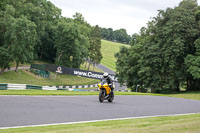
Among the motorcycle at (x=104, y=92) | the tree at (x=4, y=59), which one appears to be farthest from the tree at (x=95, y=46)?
the motorcycle at (x=104, y=92)

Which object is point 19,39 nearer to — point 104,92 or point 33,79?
point 33,79

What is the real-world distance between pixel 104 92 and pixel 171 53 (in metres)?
25.2

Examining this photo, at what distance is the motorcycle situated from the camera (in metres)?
17.5

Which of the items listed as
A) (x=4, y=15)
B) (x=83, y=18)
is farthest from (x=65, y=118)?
(x=83, y=18)

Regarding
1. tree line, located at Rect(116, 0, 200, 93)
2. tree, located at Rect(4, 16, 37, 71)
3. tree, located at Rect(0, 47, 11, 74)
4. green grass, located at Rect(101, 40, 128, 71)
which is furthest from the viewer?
green grass, located at Rect(101, 40, 128, 71)

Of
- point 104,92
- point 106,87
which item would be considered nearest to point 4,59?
point 104,92

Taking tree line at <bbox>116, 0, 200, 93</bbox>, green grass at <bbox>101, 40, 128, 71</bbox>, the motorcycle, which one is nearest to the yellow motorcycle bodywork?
the motorcycle

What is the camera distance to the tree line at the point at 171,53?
4134cm

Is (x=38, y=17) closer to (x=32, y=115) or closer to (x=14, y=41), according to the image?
(x=14, y=41)

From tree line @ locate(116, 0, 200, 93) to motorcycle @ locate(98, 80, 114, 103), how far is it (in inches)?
959

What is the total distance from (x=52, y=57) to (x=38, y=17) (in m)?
14.4

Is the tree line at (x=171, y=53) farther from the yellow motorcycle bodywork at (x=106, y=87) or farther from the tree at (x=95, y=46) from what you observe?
the tree at (x=95, y=46)

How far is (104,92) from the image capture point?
18266mm

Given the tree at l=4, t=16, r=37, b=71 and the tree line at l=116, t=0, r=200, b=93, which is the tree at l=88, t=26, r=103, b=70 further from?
the tree line at l=116, t=0, r=200, b=93
